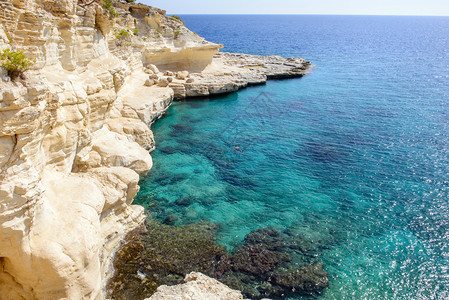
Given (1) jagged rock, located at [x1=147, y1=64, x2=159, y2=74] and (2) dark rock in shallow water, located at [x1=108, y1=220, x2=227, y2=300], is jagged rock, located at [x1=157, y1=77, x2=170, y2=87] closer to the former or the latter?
(1) jagged rock, located at [x1=147, y1=64, x2=159, y2=74]

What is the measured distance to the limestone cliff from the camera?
12.2 m

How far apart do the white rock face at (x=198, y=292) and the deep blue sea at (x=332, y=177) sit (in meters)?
5.69

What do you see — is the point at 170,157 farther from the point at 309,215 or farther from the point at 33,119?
the point at 33,119

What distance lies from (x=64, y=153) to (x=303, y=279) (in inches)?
534

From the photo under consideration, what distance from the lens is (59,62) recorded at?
19500 mm

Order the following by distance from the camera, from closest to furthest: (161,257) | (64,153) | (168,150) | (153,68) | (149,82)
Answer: (161,257) → (64,153) → (168,150) → (149,82) → (153,68)

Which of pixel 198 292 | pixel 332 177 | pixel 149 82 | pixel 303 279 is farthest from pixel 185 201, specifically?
pixel 149 82

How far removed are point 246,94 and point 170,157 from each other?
22181 mm

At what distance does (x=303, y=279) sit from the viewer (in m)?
15.9

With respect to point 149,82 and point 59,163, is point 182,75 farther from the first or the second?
point 59,163

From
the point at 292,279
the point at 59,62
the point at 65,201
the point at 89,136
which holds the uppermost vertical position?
the point at 59,62

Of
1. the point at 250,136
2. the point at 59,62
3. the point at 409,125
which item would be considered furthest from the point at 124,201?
the point at 409,125

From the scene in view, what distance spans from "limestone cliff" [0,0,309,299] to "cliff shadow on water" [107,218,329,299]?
1.11 meters

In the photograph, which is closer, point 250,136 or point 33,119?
point 33,119
